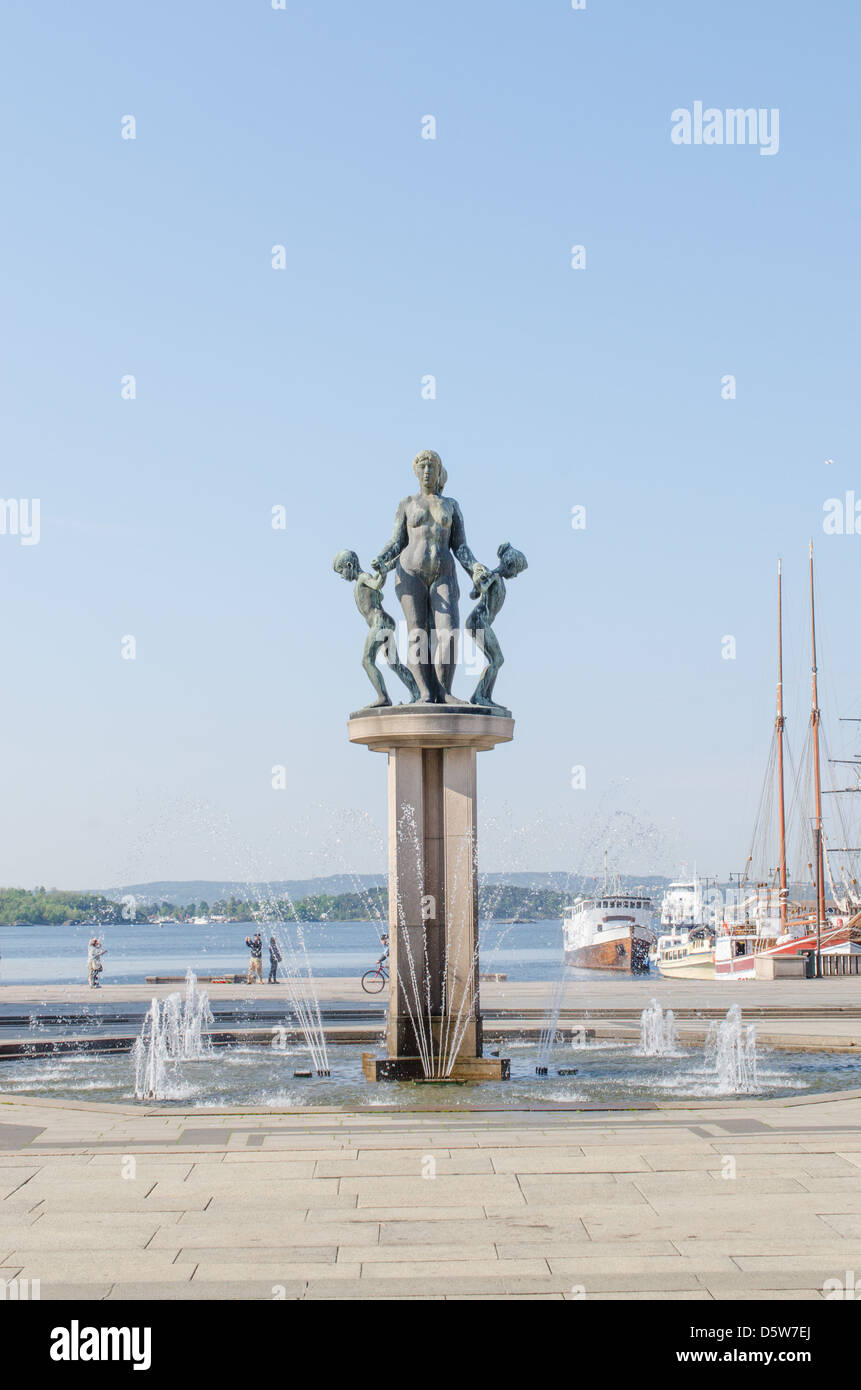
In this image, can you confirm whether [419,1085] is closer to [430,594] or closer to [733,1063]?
[733,1063]

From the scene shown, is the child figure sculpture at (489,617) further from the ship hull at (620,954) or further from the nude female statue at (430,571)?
the ship hull at (620,954)

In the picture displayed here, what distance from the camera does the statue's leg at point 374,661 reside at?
17.9 m

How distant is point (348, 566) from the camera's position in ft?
60.4

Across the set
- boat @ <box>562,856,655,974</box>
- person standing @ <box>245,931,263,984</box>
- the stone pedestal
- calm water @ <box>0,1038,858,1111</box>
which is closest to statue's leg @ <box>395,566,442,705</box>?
the stone pedestal

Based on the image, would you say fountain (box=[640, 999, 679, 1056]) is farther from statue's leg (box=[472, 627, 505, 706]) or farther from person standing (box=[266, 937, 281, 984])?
person standing (box=[266, 937, 281, 984])

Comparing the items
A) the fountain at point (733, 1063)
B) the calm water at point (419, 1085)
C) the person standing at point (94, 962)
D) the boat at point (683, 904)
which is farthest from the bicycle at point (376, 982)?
the boat at point (683, 904)

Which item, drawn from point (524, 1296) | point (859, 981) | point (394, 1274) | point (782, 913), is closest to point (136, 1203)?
point (394, 1274)

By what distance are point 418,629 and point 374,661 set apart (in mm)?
662

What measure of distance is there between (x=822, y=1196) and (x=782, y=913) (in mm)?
61720

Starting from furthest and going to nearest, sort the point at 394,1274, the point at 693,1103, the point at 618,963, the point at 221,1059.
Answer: the point at 618,963, the point at 221,1059, the point at 693,1103, the point at 394,1274

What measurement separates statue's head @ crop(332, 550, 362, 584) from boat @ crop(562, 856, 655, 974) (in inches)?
2991

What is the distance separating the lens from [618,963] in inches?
3770

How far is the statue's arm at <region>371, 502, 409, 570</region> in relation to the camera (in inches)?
712
